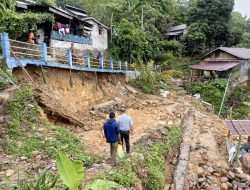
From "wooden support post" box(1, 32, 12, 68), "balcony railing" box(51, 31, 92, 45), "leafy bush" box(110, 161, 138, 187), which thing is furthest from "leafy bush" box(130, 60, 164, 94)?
"leafy bush" box(110, 161, 138, 187)

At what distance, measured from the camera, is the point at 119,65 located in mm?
21297

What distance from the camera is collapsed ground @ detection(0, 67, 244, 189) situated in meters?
7.57

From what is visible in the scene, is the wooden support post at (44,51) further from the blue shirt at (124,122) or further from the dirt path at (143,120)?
the blue shirt at (124,122)

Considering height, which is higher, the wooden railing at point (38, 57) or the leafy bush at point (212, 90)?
the wooden railing at point (38, 57)

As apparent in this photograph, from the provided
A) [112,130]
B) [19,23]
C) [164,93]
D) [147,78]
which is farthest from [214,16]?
[112,130]

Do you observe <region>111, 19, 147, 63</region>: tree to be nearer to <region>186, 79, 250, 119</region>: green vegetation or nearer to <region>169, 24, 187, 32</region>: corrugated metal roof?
<region>186, 79, 250, 119</region>: green vegetation

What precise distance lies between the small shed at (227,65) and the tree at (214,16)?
4.40m

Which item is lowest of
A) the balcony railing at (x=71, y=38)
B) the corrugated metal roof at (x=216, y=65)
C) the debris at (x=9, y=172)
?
the debris at (x=9, y=172)

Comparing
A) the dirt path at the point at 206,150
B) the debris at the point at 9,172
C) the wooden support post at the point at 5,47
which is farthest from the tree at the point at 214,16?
the debris at the point at 9,172

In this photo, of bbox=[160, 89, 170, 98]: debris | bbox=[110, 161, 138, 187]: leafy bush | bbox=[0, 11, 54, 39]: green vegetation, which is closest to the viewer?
bbox=[110, 161, 138, 187]: leafy bush

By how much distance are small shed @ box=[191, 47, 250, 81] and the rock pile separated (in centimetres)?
1872

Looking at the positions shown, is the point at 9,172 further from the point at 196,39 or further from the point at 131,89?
the point at 196,39

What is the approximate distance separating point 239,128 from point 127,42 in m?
14.5

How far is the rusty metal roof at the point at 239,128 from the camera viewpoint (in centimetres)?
1144
